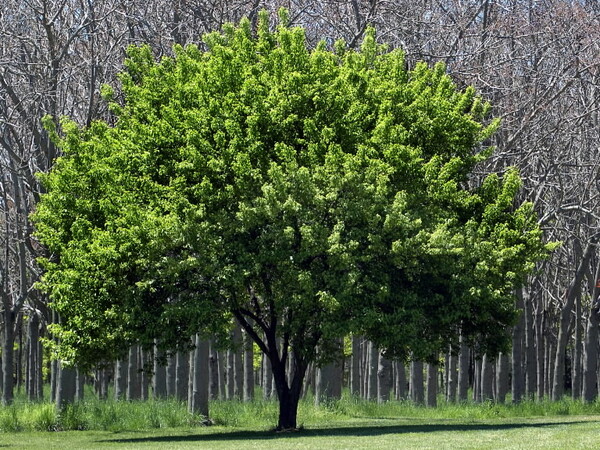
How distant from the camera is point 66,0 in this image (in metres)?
30.0

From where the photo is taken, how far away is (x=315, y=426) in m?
30.3

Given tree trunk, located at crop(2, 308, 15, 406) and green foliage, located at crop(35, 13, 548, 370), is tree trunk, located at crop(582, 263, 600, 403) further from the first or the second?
tree trunk, located at crop(2, 308, 15, 406)

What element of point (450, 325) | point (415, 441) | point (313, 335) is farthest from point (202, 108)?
point (415, 441)

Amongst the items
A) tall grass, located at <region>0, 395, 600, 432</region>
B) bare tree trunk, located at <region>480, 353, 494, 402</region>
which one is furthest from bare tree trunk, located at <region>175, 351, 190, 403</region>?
bare tree trunk, located at <region>480, 353, 494, 402</region>

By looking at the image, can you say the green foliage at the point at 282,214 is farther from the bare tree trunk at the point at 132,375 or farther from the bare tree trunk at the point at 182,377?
the bare tree trunk at the point at 132,375

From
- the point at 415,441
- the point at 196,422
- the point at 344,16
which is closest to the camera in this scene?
the point at 415,441

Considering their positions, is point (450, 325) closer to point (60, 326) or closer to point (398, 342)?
point (398, 342)

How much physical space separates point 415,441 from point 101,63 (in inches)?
653

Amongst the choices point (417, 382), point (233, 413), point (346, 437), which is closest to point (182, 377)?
point (233, 413)

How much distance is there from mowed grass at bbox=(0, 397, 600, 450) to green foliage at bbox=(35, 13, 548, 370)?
2407mm

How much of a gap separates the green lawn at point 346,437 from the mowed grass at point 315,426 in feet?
0.07

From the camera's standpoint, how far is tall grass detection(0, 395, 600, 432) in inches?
1204

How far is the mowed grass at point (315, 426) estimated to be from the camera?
2145 centimetres

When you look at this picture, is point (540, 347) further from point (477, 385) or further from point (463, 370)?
point (463, 370)
